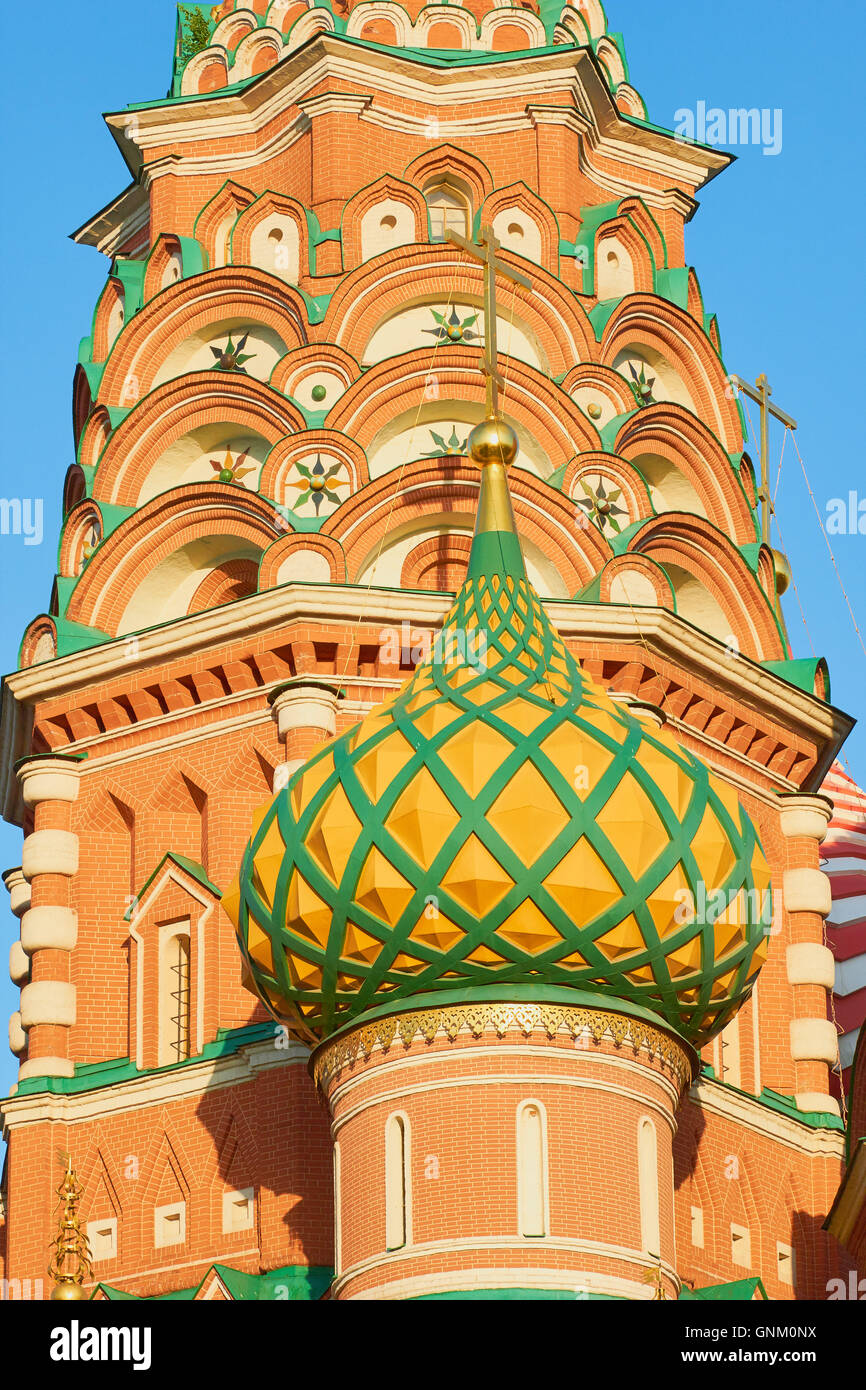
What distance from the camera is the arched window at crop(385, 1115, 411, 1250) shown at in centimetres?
1762

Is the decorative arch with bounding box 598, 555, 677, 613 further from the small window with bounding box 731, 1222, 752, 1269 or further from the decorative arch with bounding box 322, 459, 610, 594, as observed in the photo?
the small window with bounding box 731, 1222, 752, 1269

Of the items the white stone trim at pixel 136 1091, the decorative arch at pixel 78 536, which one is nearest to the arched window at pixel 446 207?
the decorative arch at pixel 78 536

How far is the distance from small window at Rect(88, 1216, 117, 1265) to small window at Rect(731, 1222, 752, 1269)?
3.36m

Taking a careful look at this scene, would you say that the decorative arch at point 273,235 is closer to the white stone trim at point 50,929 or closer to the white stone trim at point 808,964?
the white stone trim at point 50,929

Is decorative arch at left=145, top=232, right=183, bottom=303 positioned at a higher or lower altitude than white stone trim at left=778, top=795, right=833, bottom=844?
higher

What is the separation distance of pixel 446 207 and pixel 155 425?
224cm

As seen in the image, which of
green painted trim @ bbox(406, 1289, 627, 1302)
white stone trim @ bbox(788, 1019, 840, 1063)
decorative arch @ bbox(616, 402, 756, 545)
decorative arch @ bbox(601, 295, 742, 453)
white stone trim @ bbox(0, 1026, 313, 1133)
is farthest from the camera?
decorative arch @ bbox(601, 295, 742, 453)

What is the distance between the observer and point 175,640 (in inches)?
850

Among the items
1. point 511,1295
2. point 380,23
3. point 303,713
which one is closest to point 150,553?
point 303,713

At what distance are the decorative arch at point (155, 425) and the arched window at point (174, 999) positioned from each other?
2872 millimetres

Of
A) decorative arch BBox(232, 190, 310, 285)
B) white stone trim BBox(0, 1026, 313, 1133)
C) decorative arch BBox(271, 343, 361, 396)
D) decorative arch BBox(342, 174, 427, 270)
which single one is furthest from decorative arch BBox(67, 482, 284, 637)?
white stone trim BBox(0, 1026, 313, 1133)
